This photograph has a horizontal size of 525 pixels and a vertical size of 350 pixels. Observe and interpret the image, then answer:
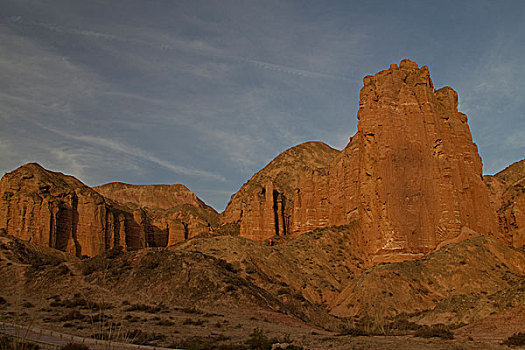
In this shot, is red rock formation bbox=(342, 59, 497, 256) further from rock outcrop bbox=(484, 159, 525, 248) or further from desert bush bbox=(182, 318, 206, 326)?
desert bush bbox=(182, 318, 206, 326)

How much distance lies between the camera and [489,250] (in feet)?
154

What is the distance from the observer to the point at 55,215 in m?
74.1

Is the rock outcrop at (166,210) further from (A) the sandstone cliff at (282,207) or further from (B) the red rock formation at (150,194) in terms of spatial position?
(A) the sandstone cliff at (282,207)

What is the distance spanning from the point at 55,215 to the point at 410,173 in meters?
52.8

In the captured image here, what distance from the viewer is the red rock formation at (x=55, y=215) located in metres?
71.8

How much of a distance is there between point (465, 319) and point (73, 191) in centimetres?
6922

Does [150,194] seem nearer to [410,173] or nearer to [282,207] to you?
[282,207]

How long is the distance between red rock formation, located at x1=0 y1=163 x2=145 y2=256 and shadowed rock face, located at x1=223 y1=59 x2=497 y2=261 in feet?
132

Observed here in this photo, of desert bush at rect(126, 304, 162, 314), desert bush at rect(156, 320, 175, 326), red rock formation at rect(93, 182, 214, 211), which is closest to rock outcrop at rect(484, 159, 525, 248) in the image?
desert bush at rect(126, 304, 162, 314)

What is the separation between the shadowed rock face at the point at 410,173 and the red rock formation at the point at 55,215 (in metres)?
40.2

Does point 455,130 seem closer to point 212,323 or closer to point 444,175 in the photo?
point 444,175

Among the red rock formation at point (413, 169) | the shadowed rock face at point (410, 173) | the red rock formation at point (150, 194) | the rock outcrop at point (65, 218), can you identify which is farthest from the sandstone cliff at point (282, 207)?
the red rock formation at point (150, 194)

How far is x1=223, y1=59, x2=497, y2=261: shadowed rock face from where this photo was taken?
170 ft

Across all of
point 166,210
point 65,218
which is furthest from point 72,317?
point 166,210
